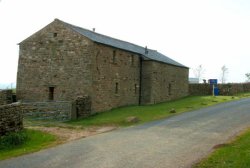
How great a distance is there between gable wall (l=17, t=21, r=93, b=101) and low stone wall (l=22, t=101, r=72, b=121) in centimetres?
308

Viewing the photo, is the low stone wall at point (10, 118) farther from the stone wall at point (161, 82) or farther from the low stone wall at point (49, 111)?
the stone wall at point (161, 82)

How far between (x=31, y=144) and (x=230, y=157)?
9008 millimetres

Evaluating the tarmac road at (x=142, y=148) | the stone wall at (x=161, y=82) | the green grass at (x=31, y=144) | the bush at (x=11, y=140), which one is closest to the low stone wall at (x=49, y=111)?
the green grass at (x=31, y=144)

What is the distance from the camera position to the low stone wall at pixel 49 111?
25594 millimetres

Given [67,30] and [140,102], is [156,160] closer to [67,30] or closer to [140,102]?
[67,30]

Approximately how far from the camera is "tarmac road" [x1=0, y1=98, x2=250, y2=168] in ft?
37.5

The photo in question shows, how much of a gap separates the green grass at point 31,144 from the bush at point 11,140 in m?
0.22

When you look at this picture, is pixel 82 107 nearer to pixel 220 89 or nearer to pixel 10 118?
pixel 10 118

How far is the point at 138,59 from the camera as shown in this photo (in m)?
37.4

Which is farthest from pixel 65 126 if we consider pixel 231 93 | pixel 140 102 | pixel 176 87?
pixel 231 93

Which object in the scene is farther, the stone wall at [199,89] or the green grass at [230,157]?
the stone wall at [199,89]

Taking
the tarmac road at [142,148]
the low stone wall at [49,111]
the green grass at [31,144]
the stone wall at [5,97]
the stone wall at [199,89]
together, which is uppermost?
the stone wall at [199,89]

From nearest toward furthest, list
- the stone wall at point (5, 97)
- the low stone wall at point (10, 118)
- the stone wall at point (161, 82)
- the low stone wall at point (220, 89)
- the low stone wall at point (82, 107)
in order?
the low stone wall at point (10, 118) < the low stone wall at point (82, 107) < the stone wall at point (5, 97) < the stone wall at point (161, 82) < the low stone wall at point (220, 89)

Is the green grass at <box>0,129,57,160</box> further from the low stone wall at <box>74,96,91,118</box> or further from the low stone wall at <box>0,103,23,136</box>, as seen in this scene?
the low stone wall at <box>74,96,91,118</box>
